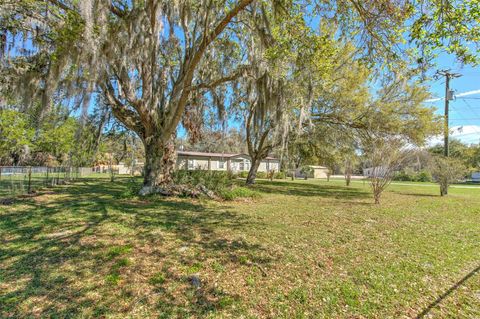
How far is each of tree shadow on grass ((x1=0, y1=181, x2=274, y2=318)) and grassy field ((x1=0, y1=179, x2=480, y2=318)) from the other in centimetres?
1

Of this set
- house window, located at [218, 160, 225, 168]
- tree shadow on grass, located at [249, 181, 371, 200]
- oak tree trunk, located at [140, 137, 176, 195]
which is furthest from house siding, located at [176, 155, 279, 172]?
oak tree trunk, located at [140, 137, 176, 195]

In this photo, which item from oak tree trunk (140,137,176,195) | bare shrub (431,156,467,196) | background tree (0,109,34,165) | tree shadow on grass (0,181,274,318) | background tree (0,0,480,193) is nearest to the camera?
tree shadow on grass (0,181,274,318)

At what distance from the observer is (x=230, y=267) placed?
308 centimetres

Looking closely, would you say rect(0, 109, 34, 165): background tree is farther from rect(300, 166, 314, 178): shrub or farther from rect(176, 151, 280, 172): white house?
rect(300, 166, 314, 178): shrub

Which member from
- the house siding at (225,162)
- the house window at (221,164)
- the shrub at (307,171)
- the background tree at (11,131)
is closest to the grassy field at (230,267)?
the background tree at (11,131)

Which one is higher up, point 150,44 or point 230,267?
point 150,44

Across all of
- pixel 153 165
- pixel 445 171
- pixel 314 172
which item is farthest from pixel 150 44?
pixel 314 172

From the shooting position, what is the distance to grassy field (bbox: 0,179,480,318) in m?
2.29

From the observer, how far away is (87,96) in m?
5.47

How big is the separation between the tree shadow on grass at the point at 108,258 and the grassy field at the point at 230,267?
0.5 inches

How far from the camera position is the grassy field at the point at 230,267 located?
7.53 ft

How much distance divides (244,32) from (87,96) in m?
4.88

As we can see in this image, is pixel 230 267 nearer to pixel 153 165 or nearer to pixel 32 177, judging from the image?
pixel 153 165

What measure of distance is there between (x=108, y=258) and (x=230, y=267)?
162 centimetres
